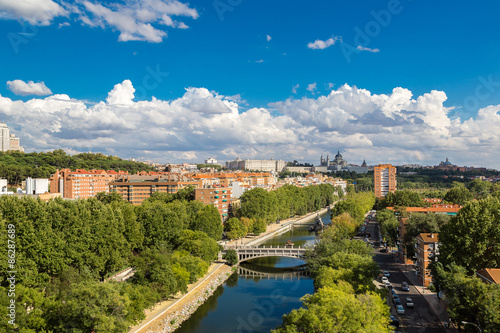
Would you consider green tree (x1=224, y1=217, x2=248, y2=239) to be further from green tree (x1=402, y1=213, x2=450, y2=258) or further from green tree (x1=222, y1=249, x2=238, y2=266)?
green tree (x1=402, y1=213, x2=450, y2=258)

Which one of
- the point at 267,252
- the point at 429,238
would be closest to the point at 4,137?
the point at 267,252

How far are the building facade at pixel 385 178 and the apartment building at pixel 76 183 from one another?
5433 cm

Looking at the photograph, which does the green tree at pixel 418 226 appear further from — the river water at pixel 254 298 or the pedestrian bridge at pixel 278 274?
the pedestrian bridge at pixel 278 274

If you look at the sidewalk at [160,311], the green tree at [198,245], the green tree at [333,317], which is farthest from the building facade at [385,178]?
the green tree at [333,317]

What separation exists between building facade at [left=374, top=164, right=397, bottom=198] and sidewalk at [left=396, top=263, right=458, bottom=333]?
53.8 m

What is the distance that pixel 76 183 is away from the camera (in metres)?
59.3

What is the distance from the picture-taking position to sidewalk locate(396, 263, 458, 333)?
21703 millimetres

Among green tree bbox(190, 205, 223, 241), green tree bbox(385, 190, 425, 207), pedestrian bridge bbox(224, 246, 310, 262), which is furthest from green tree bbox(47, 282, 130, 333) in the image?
green tree bbox(385, 190, 425, 207)

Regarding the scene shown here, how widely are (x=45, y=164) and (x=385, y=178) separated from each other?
67.9 m

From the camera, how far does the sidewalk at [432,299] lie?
21.7m

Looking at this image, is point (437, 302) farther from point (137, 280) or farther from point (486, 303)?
point (137, 280)

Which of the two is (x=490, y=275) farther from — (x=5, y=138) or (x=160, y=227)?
(x=5, y=138)

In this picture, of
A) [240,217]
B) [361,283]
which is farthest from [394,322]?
[240,217]

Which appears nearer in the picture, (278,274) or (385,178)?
(278,274)
